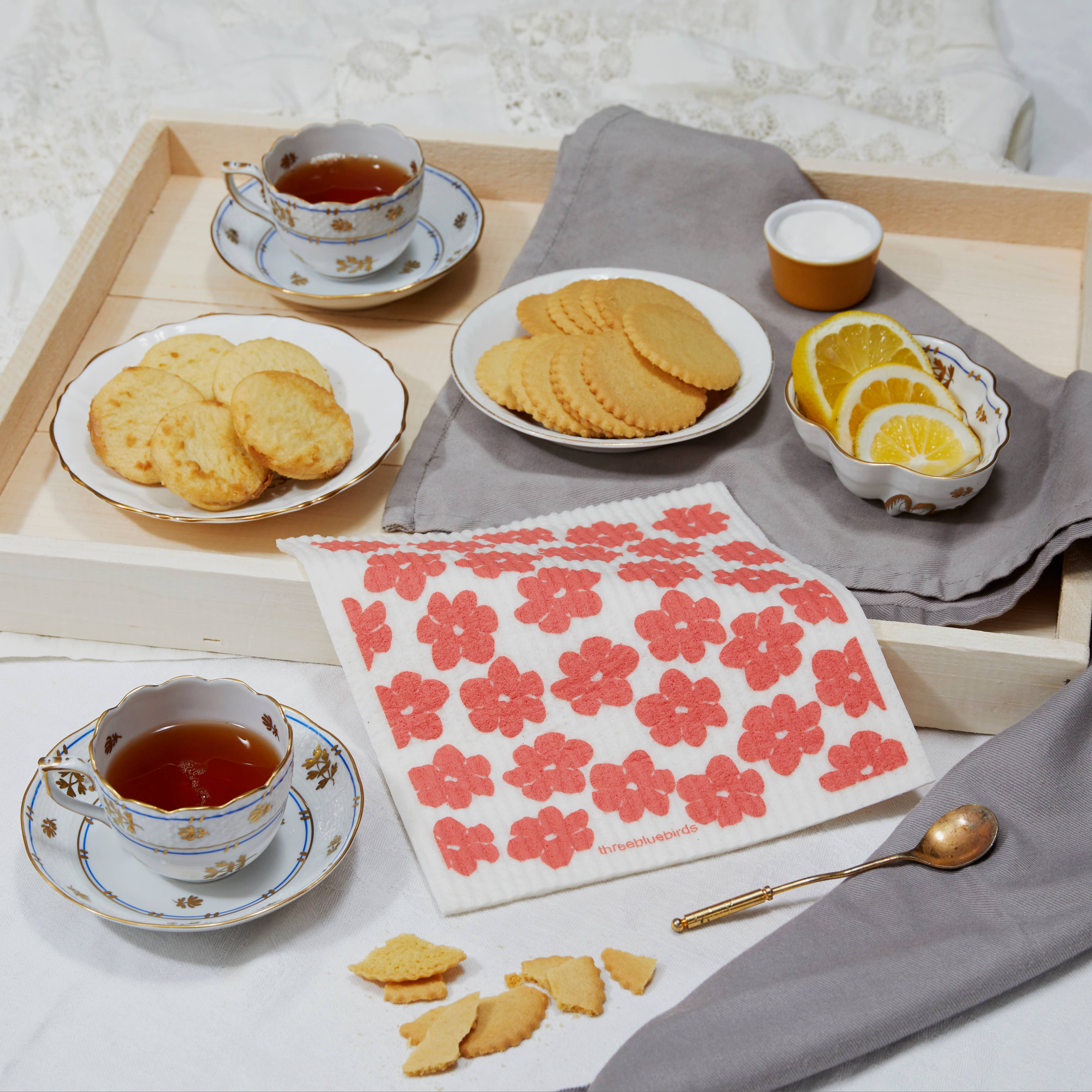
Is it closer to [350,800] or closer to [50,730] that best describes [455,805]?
[350,800]

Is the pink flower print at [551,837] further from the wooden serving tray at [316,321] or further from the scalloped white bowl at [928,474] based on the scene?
the scalloped white bowl at [928,474]

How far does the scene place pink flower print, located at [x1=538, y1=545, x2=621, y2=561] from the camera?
113 centimetres

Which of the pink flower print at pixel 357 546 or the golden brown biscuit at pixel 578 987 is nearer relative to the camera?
the golden brown biscuit at pixel 578 987

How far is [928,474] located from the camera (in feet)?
3.89

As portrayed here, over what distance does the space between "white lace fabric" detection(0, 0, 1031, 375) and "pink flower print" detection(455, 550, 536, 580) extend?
4.25ft

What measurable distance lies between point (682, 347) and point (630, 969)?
2.22 ft

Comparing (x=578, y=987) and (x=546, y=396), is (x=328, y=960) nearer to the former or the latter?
(x=578, y=987)

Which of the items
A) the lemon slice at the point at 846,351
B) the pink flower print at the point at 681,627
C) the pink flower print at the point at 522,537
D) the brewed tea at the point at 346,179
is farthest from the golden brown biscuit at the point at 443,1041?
the brewed tea at the point at 346,179

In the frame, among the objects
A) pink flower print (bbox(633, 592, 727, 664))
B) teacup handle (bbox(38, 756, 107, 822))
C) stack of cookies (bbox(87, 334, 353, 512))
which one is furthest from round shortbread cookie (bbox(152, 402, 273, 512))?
pink flower print (bbox(633, 592, 727, 664))

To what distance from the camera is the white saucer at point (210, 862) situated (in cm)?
90

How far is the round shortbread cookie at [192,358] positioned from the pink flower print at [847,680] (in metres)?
0.72

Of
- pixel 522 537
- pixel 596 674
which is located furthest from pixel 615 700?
pixel 522 537

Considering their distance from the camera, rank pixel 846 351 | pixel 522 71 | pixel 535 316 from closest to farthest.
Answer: pixel 846 351 → pixel 535 316 → pixel 522 71

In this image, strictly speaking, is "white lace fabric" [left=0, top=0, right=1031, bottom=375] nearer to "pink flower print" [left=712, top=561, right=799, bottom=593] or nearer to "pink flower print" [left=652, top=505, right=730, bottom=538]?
"pink flower print" [left=652, top=505, right=730, bottom=538]
